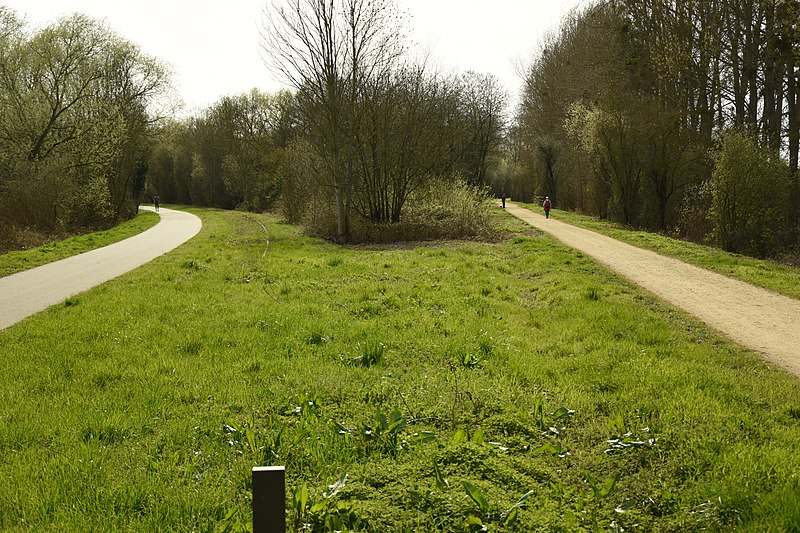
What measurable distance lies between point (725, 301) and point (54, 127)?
2861cm

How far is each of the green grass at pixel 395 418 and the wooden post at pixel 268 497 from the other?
123cm

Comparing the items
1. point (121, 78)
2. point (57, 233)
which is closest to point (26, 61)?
point (57, 233)

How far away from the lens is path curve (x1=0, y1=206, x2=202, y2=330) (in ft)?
32.1

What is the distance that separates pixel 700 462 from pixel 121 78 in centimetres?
4423

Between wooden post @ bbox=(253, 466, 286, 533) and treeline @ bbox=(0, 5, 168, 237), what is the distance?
22.6 metres

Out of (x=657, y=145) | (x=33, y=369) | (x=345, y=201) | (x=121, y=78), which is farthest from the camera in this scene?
(x=121, y=78)

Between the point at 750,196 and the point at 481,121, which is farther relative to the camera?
the point at 481,121

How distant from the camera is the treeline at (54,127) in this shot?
22703 mm

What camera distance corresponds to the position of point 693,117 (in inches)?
963

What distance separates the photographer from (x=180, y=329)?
7672 millimetres

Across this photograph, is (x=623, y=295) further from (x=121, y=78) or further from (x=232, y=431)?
(x=121, y=78)

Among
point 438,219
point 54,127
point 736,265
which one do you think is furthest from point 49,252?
point 736,265

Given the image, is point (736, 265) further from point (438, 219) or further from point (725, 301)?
point (438, 219)

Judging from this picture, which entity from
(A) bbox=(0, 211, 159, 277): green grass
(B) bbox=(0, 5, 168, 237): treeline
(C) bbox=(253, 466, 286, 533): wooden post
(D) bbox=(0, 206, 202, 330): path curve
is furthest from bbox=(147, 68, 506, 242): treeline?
(C) bbox=(253, 466, 286, 533): wooden post
